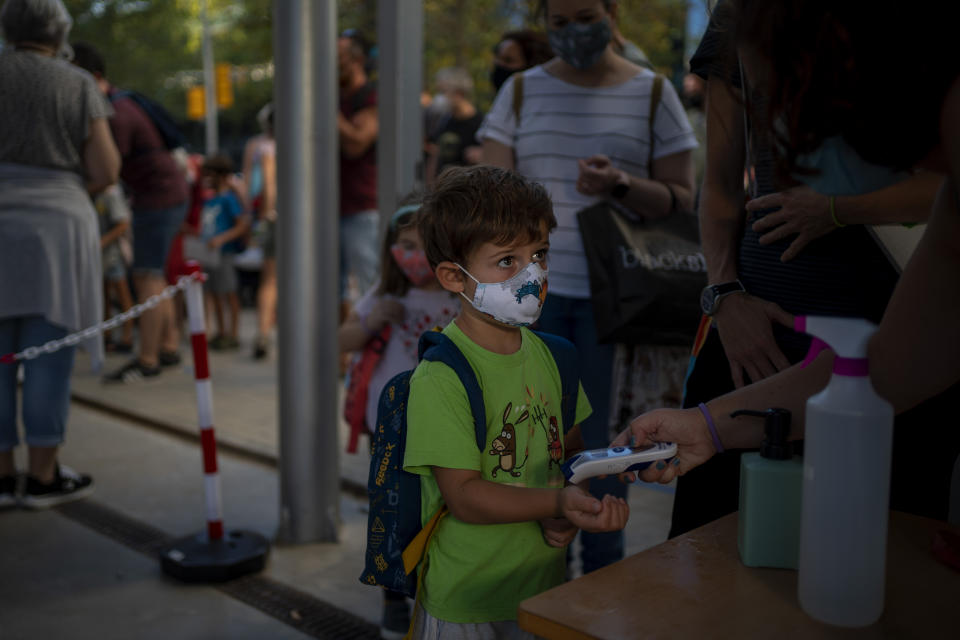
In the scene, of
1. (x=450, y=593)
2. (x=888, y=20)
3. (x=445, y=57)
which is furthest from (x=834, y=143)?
(x=445, y=57)

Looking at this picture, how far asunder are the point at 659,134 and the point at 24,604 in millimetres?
2576

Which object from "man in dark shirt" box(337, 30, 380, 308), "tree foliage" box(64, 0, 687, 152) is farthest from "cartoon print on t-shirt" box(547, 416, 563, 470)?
"tree foliage" box(64, 0, 687, 152)

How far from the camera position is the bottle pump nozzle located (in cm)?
130

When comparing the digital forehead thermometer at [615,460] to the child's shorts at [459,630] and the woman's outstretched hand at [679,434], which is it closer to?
the woman's outstretched hand at [679,434]

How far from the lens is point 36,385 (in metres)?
4.02

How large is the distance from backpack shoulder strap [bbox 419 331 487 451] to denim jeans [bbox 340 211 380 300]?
423 cm

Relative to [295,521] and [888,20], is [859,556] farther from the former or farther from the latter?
[295,521]

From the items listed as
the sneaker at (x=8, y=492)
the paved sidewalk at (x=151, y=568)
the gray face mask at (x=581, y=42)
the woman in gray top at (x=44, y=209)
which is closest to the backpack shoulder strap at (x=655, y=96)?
the gray face mask at (x=581, y=42)

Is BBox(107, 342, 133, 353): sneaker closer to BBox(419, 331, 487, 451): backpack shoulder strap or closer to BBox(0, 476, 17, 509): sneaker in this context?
BBox(0, 476, 17, 509): sneaker

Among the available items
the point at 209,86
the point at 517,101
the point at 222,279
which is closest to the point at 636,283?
the point at 517,101

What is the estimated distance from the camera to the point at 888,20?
1061 mm

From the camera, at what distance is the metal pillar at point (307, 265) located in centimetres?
355

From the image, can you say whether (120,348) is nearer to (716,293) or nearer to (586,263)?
(586,263)

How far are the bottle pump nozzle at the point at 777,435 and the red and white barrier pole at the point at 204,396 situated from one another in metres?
2.53
